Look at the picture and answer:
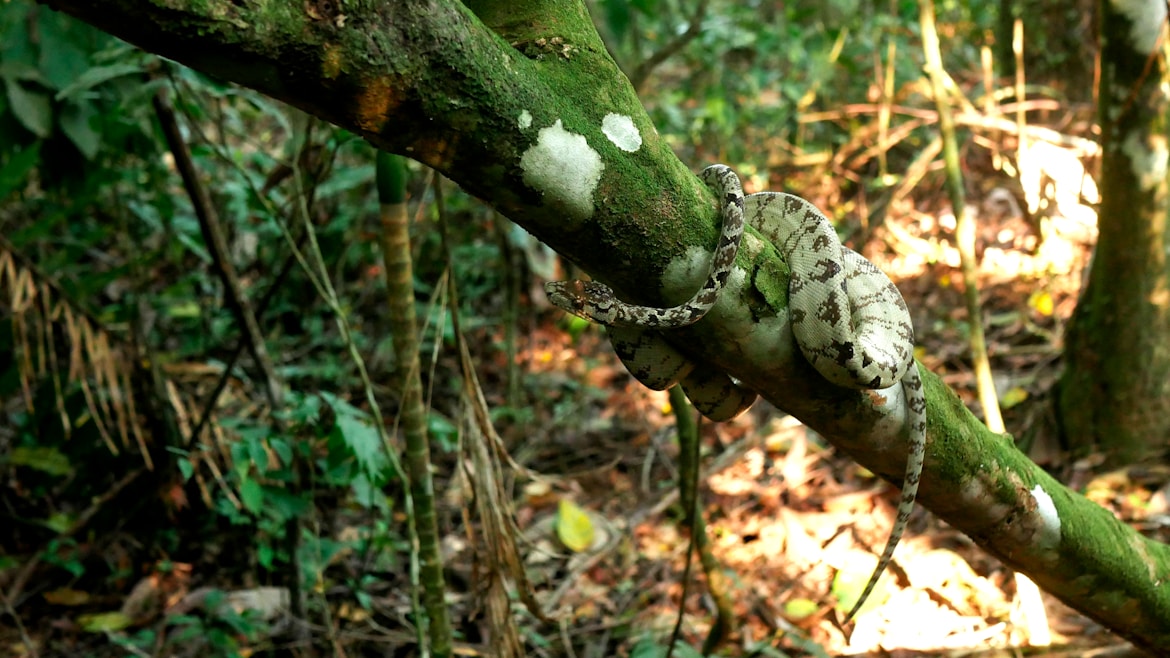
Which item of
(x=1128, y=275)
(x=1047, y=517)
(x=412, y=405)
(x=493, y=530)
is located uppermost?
(x=1128, y=275)

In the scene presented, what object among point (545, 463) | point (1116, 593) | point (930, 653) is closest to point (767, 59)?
point (545, 463)

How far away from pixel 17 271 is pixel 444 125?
144 inches

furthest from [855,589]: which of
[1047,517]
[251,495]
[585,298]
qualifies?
[585,298]

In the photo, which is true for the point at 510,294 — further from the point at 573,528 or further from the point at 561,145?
the point at 561,145

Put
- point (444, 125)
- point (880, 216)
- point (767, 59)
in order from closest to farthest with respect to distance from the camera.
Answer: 1. point (444, 125)
2. point (880, 216)
3. point (767, 59)

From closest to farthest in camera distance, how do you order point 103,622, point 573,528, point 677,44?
1. point 103,622
2. point 573,528
3. point 677,44

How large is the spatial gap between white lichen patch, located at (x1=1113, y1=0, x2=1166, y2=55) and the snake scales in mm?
2617

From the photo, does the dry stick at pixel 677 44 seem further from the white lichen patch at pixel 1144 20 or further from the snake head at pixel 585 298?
the snake head at pixel 585 298

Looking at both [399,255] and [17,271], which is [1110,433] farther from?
[17,271]

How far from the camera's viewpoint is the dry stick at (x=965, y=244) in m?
4.30

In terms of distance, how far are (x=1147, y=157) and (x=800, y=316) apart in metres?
3.35

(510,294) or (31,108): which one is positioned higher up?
(510,294)

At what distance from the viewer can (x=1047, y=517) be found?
259cm

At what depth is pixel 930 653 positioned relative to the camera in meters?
3.92
